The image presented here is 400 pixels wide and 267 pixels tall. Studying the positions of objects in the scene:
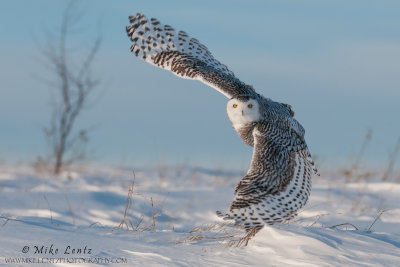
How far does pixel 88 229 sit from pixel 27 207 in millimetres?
2582

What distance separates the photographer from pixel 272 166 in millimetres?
3508

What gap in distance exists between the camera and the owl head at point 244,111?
13.3ft

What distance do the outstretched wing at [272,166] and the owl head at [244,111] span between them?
17 cm

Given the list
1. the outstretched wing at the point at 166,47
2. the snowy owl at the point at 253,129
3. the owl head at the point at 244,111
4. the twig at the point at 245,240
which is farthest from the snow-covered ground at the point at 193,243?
the outstretched wing at the point at 166,47

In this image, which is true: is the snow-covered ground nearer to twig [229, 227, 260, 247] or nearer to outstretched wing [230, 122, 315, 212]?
twig [229, 227, 260, 247]

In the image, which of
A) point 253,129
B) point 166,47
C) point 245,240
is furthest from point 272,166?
point 166,47

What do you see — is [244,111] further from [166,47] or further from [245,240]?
[166,47]

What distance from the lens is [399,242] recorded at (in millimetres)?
3877

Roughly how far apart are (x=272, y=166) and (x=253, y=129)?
0.64 metres

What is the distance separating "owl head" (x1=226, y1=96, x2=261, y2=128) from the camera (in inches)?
160

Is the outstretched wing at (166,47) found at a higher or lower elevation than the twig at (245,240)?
higher

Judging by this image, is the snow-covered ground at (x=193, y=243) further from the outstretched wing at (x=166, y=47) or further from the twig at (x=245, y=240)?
the outstretched wing at (x=166, y=47)

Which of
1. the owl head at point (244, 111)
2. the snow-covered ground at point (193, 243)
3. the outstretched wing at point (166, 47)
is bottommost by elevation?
the snow-covered ground at point (193, 243)

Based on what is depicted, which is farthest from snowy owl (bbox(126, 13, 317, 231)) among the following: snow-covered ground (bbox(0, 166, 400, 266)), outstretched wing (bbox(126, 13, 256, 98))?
snow-covered ground (bbox(0, 166, 400, 266))
